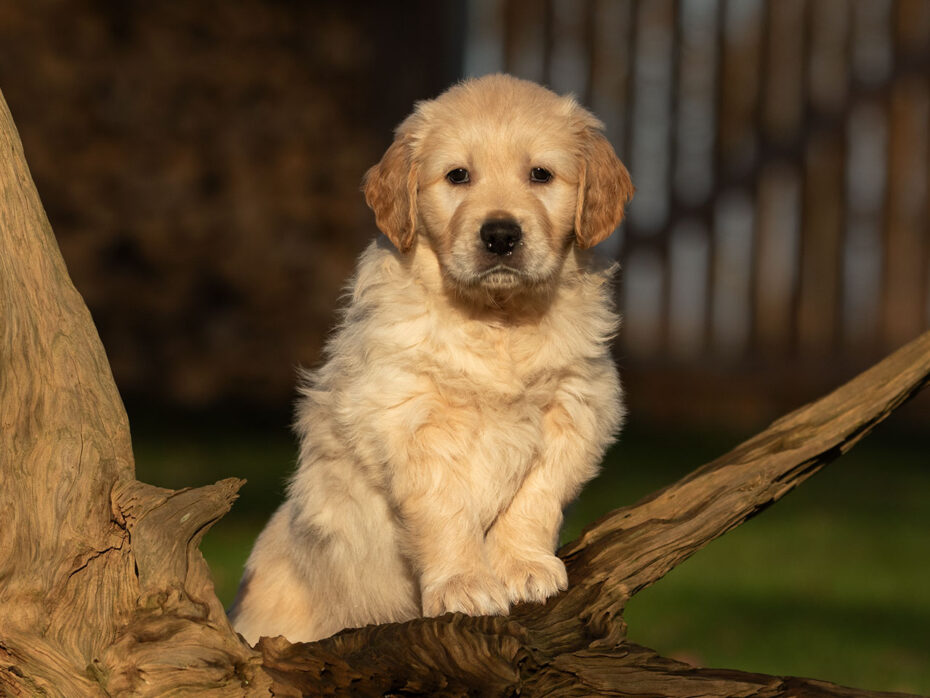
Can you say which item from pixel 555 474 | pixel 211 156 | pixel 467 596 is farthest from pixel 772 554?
pixel 211 156

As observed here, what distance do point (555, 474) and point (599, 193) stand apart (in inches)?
34.2

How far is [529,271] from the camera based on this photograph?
11.6 feet

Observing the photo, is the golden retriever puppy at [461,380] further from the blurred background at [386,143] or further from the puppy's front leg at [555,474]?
the blurred background at [386,143]

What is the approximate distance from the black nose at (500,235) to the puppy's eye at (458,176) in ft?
0.91

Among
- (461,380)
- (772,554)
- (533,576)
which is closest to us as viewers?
(533,576)

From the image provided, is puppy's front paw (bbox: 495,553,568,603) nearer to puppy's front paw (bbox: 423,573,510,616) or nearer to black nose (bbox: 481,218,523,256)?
puppy's front paw (bbox: 423,573,510,616)

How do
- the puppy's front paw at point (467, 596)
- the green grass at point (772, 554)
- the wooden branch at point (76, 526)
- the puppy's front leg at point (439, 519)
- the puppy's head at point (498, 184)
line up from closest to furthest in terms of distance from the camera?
the wooden branch at point (76, 526) → the puppy's front paw at point (467, 596) → the puppy's front leg at point (439, 519) → the puppy's head at point (498, 184) → the green grass at point (772, 554)

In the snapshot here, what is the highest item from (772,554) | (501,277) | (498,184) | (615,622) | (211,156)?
(498,184)

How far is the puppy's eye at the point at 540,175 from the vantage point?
372 centimetres

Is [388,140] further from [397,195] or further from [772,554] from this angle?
[397,195]

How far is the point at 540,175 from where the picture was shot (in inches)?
147

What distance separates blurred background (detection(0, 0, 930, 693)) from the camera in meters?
10.2

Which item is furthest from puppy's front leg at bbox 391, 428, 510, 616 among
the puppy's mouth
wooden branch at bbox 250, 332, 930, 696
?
the puppy's mouth

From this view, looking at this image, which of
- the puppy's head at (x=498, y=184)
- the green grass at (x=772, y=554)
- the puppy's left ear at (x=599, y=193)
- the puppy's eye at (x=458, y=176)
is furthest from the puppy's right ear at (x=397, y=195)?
the green grass at (x=772, y=554)
